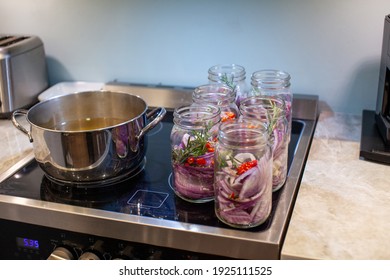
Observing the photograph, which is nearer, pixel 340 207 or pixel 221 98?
pixel 340 207

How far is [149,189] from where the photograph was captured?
39.7 inches

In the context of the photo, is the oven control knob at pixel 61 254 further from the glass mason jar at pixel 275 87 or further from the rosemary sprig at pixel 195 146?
the glass mason jar at pixel 275 87

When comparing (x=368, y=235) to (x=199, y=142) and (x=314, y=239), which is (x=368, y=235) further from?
(x=199, y=142)

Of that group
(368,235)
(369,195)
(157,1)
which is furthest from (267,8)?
(368,235)

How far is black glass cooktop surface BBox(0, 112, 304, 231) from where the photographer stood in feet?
2.97

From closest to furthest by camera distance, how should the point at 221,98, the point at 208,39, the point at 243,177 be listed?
1. the point at 243,177
2. the point at 221,98
3. the point at 208,39

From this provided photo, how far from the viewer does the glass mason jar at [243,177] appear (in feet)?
2.69

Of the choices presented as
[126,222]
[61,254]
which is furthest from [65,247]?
[126,222]

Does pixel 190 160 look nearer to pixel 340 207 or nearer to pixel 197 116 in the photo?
pixel 197 116

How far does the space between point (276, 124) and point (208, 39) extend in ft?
1.69

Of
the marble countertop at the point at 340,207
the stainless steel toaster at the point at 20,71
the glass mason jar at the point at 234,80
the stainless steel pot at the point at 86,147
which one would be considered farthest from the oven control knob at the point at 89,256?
the stainless steel toaster at the point at 20,71

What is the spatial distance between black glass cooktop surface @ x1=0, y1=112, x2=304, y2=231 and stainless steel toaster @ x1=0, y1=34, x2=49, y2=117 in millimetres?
307

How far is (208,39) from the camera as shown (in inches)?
53.6

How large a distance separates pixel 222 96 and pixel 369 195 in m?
0.37
